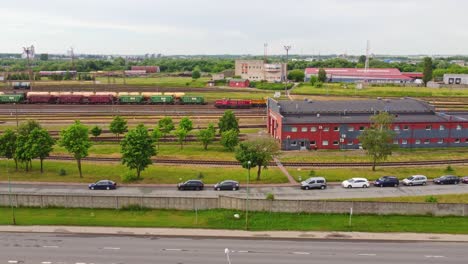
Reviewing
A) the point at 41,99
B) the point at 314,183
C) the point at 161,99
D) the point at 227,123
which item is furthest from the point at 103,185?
the point at 41,99

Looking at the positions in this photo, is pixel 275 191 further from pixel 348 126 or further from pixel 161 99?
pixel 161 99

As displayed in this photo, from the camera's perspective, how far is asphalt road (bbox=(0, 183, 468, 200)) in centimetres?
4456

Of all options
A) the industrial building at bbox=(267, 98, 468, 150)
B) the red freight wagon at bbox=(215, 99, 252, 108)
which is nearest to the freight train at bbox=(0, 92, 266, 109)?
the red freight wagon at bbox=(215, 99, 252, 108)

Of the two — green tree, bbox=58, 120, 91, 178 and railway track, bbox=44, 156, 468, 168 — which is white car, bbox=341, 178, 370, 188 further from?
green tree, bbox=58, 120, 91, 178

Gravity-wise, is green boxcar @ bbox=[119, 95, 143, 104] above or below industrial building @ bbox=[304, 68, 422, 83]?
below

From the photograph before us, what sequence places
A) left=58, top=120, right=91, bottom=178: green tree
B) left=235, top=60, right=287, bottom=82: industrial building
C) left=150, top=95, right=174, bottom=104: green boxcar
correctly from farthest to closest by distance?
left=235, top=60, right=287, bottom=82: industrial building
left=150, top=95, right=174, bottom=104: green boxcar
left=58, top=120, right=91, bottom=178: green tree

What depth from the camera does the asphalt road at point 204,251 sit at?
30.1 metres

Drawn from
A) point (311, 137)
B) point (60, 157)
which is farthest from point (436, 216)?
point (60, 157)

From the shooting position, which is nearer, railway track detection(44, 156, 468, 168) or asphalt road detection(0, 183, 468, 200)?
asphalt road detection(0, 183, 468, 200)

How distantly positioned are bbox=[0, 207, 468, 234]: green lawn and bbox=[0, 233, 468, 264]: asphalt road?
8.86 ft

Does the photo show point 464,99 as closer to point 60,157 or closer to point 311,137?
point 311,137

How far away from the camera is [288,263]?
29.7 meters

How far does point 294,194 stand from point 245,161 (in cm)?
677

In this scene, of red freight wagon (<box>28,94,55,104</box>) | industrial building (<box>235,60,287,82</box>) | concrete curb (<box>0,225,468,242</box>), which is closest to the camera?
concrete curb (<box>0,225,468,242</box>)
